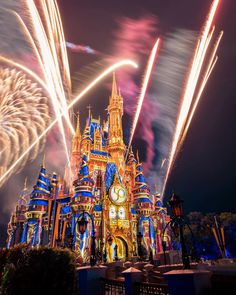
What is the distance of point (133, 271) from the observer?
8961mm

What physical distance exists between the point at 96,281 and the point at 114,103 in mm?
48472

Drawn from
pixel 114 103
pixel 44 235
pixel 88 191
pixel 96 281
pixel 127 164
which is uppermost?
pixel 114 103

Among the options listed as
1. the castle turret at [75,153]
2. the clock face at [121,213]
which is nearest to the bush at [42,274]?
the clock face at [121,213]

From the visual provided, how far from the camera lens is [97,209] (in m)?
39.3

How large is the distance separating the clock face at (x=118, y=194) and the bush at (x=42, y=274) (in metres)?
34.2

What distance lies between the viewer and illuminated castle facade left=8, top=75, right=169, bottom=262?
36438 millimetres

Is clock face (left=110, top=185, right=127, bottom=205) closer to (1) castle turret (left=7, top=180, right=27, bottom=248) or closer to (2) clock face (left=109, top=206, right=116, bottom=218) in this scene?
(2) clock face (left=109, top=206, right=116, bottom=218)

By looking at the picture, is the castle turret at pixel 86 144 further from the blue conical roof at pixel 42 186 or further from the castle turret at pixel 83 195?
the blue conical roof at pixel 42 186

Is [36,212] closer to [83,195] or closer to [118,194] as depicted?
[83,195]

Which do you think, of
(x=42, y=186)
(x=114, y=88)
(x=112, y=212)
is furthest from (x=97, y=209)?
(x=114, y=88)

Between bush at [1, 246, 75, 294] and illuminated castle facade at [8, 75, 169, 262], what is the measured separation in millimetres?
26217

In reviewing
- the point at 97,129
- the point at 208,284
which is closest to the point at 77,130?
the point at 97,129

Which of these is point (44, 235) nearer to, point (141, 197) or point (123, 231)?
point (123, 231)

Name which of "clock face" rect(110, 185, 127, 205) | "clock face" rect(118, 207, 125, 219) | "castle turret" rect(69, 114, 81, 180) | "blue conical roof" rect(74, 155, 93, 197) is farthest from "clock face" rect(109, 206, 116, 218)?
"castle turret" rect(69, 114, 81, 180)
